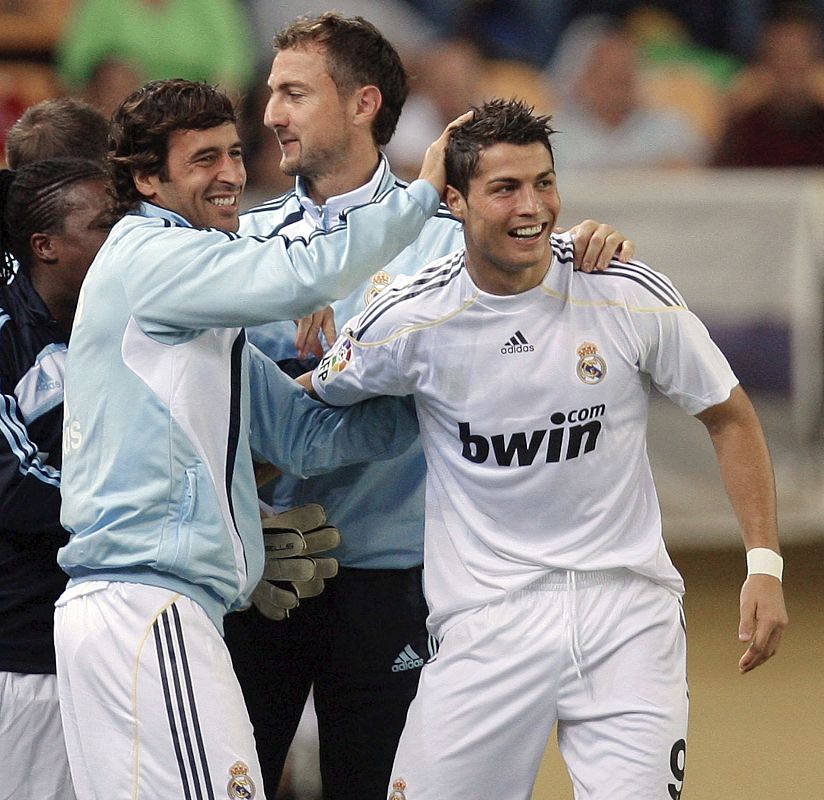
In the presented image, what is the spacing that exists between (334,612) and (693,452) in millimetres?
3742

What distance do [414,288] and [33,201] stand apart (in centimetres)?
93

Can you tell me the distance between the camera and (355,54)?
12.1 ft

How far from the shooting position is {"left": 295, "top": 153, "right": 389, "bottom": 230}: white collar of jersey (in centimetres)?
364

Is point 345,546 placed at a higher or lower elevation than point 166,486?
lower

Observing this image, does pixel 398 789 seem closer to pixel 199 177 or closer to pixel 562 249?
pixel 562 249

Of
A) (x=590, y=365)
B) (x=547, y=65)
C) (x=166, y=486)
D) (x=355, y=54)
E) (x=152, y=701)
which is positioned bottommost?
(x=152, y=701)

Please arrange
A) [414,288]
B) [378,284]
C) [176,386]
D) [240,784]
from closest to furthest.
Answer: [240,784] < [176,386] < [414,288] < [378,284]

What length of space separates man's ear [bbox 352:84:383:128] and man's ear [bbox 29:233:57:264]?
80cm

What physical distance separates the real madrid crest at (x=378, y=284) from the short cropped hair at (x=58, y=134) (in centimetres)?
79

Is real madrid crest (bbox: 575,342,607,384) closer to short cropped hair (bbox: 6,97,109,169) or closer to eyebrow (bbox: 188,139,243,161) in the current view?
eyebrow (bbox: 188,139,243,161)

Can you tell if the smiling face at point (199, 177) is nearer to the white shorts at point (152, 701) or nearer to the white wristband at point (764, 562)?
the white shorts at point (152, 701)

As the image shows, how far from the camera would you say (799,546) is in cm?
804

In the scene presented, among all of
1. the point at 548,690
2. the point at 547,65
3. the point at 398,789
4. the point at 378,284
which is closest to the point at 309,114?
the point at 378,284

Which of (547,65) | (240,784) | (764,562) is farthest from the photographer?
(547,65)
